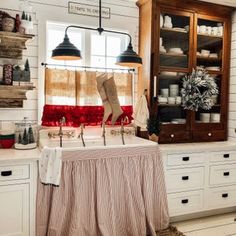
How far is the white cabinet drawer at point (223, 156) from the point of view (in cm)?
331

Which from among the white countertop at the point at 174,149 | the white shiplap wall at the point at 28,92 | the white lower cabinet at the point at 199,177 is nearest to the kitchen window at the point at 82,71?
the white shiplap wall at the point at 28,92

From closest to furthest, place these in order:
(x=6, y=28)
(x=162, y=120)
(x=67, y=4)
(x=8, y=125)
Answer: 1. (x=6, y=28)
2. (x=8, y=125)
3. (x=67, y=4)
4. (x=162, y=120)

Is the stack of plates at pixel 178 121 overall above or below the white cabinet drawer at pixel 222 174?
above

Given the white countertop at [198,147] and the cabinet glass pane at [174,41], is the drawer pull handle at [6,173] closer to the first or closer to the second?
the white countertop at [198,147]

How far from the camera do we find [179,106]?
141 inches

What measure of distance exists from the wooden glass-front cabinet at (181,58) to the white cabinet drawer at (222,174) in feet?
1.41

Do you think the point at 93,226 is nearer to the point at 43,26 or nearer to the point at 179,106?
the point at 179,106

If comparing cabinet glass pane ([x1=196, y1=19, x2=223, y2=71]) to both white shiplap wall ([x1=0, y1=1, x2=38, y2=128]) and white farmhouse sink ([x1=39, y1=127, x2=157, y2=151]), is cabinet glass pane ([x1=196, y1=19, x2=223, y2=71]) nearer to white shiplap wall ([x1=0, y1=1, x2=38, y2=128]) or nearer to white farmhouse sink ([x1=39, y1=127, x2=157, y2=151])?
white farmhouse sink ([x1=39, y1=127, x2=157, y2=151])

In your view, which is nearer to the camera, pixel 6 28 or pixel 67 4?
pixel 6 28

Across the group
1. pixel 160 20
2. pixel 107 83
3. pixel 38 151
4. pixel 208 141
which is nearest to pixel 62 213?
pixel 38 151

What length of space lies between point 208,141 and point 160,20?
159 cm

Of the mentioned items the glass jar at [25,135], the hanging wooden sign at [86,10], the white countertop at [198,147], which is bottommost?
the white countertop at [198,147]

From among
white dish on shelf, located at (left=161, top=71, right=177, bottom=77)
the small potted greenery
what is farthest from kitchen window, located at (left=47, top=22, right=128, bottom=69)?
the small potted greenery

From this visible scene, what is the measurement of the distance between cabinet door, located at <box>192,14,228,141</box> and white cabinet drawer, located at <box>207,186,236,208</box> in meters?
0.64
